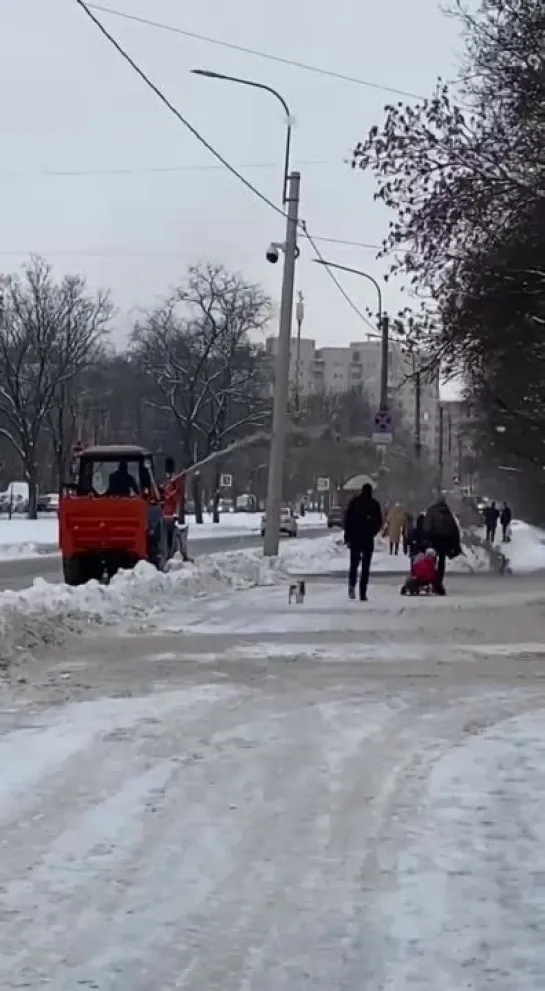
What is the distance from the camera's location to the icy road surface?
5.45m

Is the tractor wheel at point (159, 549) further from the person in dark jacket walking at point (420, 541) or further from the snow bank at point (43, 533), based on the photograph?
the snow bank at point (43, 533)

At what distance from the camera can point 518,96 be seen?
21.6 meters

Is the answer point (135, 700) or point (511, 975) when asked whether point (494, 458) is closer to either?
point (135, 700)

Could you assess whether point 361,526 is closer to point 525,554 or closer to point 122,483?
point 122,483

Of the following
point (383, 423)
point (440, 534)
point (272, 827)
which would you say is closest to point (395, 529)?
point (383, 423)

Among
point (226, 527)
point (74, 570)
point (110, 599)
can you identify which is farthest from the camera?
point (226, 527)

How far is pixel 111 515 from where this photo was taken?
86.4 feet

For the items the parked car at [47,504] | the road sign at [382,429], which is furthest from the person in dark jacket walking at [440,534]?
the parked car at [47,504]

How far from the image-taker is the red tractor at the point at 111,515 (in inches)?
1033

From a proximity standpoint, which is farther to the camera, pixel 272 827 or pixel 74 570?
pixel 74 570

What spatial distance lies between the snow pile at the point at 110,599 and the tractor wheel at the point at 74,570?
1847mm

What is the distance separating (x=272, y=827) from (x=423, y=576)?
16810 millimetres

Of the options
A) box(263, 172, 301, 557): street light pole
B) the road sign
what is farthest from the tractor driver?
the road sign

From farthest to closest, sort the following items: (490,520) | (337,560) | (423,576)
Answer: (490,520), (337,560), (423,576)
